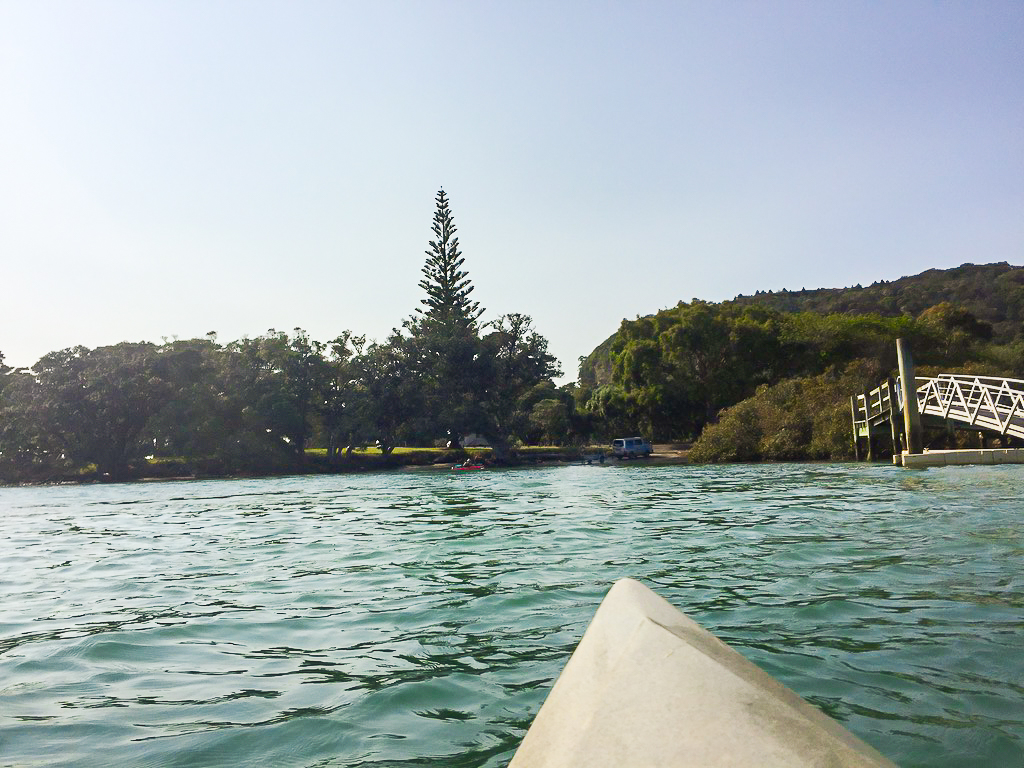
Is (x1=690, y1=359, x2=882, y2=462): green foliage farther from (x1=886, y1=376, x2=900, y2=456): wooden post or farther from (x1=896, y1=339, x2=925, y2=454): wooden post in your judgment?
(x1=896, y1=339, x2=925, y2=454): wooden post

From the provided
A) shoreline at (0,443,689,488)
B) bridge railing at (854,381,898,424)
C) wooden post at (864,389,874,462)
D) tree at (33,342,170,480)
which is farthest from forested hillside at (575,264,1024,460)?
tree at (33,342,170,480)

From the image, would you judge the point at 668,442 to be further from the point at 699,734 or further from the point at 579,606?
the point at 699,734

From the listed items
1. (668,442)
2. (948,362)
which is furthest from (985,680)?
(668,442)

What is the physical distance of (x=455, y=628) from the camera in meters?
5.54

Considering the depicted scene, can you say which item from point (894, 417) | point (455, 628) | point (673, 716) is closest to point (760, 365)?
point (894, 417)

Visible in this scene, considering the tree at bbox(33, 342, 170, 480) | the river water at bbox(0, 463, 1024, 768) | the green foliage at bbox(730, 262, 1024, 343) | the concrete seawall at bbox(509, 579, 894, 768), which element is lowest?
the river water at bbox(0, 463, 1024, 768)

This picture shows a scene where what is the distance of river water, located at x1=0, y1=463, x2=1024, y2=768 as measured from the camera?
3.48 metres

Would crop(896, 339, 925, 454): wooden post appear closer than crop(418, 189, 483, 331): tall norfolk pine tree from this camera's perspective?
Yes

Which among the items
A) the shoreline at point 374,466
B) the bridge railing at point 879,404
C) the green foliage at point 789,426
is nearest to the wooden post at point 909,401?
the bridge railing at point 879,404

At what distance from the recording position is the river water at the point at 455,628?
3.48m

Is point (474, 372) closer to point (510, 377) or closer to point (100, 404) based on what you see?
point (510, 377)

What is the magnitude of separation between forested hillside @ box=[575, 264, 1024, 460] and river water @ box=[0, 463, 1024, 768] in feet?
76.7

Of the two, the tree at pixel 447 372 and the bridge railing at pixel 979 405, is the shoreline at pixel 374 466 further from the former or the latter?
the bridge railing at pixel 979 405

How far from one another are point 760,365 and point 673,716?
51.8 meters
